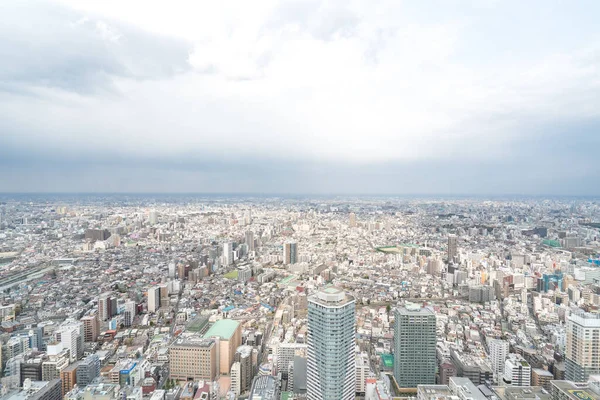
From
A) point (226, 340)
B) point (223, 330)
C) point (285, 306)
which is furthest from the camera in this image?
point (285, 306)

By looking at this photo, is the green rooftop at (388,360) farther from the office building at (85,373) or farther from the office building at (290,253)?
the office building at (290,253)

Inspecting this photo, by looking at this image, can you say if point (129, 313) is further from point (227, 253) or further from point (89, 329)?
point (227, 253)

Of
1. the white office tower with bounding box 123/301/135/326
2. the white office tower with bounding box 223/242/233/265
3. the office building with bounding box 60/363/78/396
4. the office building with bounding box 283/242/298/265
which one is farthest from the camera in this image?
the office building with bounding box 283/242/298/265

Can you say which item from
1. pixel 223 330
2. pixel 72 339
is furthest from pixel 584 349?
pixel 72 339

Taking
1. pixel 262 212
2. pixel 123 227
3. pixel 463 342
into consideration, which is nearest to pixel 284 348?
pixel 463 342

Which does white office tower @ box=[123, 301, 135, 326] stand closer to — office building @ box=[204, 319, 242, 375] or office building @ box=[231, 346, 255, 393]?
office building @ box=[204, 319, 242, 375]

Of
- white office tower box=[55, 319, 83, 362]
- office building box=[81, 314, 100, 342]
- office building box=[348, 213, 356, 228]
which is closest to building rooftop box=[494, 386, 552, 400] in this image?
white office tower box=[55, 319, 83, 362]
